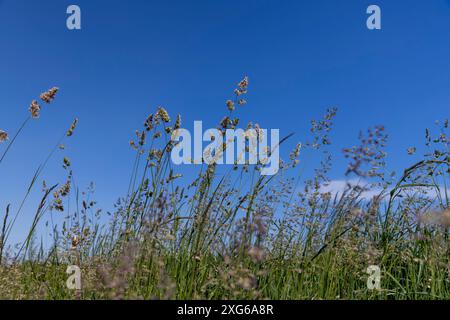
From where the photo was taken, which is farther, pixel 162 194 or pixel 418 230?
pixel 418 230

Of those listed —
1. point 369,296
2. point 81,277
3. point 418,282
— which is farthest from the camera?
point 418,282

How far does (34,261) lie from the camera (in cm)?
453

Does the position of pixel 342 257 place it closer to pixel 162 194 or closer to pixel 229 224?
pixel 229 224

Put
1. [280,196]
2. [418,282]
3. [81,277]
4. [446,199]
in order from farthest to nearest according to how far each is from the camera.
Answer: [446,199] < [280,196] < [418,282] < [81,277]

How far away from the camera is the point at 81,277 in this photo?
3.13 meters

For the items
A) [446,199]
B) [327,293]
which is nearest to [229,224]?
[327,293]

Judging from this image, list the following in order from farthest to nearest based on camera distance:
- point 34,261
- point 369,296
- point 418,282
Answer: point 34,261
point 418,282
point 369,296
